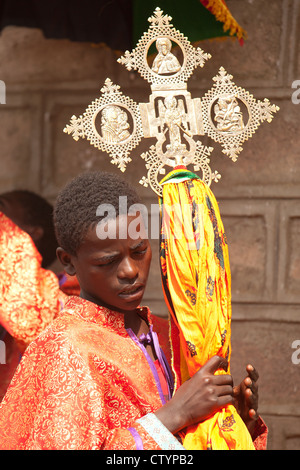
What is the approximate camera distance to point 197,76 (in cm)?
343

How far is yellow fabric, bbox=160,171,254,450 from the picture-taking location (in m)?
1.93

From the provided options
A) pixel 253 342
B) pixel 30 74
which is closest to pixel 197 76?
pixel 30 74

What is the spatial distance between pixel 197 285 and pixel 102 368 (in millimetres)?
362

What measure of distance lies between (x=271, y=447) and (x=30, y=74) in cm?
222

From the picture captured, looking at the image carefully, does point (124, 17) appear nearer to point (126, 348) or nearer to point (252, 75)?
point (252, 75)

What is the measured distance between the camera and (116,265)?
1991 mm

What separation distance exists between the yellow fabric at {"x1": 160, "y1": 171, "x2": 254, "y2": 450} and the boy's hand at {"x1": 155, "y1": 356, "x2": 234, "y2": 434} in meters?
0.03

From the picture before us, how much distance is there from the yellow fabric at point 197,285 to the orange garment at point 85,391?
0.43ft

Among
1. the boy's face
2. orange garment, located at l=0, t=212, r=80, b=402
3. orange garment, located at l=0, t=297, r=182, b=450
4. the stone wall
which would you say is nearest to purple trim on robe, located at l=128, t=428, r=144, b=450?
orange garment, located at l=0, t=297, r=182, b=450
